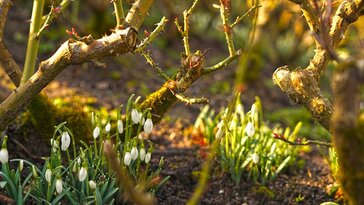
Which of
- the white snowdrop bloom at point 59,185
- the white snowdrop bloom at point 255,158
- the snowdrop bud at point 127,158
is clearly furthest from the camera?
the white snowdrop bloom at point 255,158

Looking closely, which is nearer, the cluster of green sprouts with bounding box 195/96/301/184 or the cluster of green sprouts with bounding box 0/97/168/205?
the cluster of green sprouts with bounding box 0/97/168/205

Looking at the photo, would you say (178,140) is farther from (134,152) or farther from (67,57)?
(67,57)

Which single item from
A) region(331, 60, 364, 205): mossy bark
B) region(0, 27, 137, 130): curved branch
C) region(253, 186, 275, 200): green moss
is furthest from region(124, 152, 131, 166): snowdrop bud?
region(331, 60, 364, 205): mossy bark

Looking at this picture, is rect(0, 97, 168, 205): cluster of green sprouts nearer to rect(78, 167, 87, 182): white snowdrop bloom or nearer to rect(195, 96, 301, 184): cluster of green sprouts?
rect(78, 167, 87, 182): white snowdrop bloom

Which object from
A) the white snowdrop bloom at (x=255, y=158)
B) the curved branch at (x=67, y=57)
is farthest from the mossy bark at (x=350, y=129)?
the white snowdrop bloom at (x=255, y=158)

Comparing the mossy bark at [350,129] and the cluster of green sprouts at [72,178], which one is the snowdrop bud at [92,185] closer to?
the cluster of green sprouts at [72,178]
